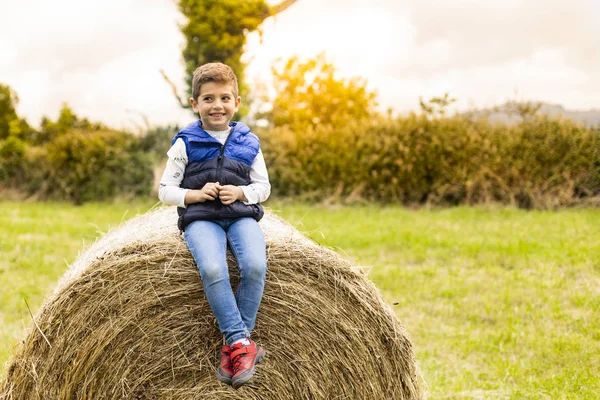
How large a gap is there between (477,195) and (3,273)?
28.7ft

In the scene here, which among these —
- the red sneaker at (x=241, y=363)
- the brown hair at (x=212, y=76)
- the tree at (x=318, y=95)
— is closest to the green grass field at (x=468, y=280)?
the red sneaker at (x=241, y=363)

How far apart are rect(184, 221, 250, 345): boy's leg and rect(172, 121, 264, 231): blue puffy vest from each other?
145mm

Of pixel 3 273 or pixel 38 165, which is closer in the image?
pixel 3 273

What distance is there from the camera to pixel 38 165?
1634 cm

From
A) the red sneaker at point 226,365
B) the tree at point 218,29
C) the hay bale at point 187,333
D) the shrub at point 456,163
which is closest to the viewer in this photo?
the red sneaker at point 226,365

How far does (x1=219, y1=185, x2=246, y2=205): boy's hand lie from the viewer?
323cm

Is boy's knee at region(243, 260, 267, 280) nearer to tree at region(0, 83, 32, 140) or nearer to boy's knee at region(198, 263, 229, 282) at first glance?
boy's knee at region(198, 263, 229, 282)

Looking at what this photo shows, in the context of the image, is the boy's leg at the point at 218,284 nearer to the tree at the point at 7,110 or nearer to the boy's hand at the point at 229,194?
the boy's hand at the point at 229,194

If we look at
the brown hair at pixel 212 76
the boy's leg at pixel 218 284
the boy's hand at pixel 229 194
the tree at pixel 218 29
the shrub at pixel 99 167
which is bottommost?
the shrub at pixel 99 167

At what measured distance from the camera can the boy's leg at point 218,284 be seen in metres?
3.12

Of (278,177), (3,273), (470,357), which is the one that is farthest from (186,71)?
(470,357)

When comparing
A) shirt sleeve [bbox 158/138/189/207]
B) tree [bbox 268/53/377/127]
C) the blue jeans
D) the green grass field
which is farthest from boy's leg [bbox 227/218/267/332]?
tree [bbox 268/53/377/127]

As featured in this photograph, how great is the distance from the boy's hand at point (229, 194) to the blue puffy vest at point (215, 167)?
0.05 m

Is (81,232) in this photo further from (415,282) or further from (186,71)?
(186,71)
